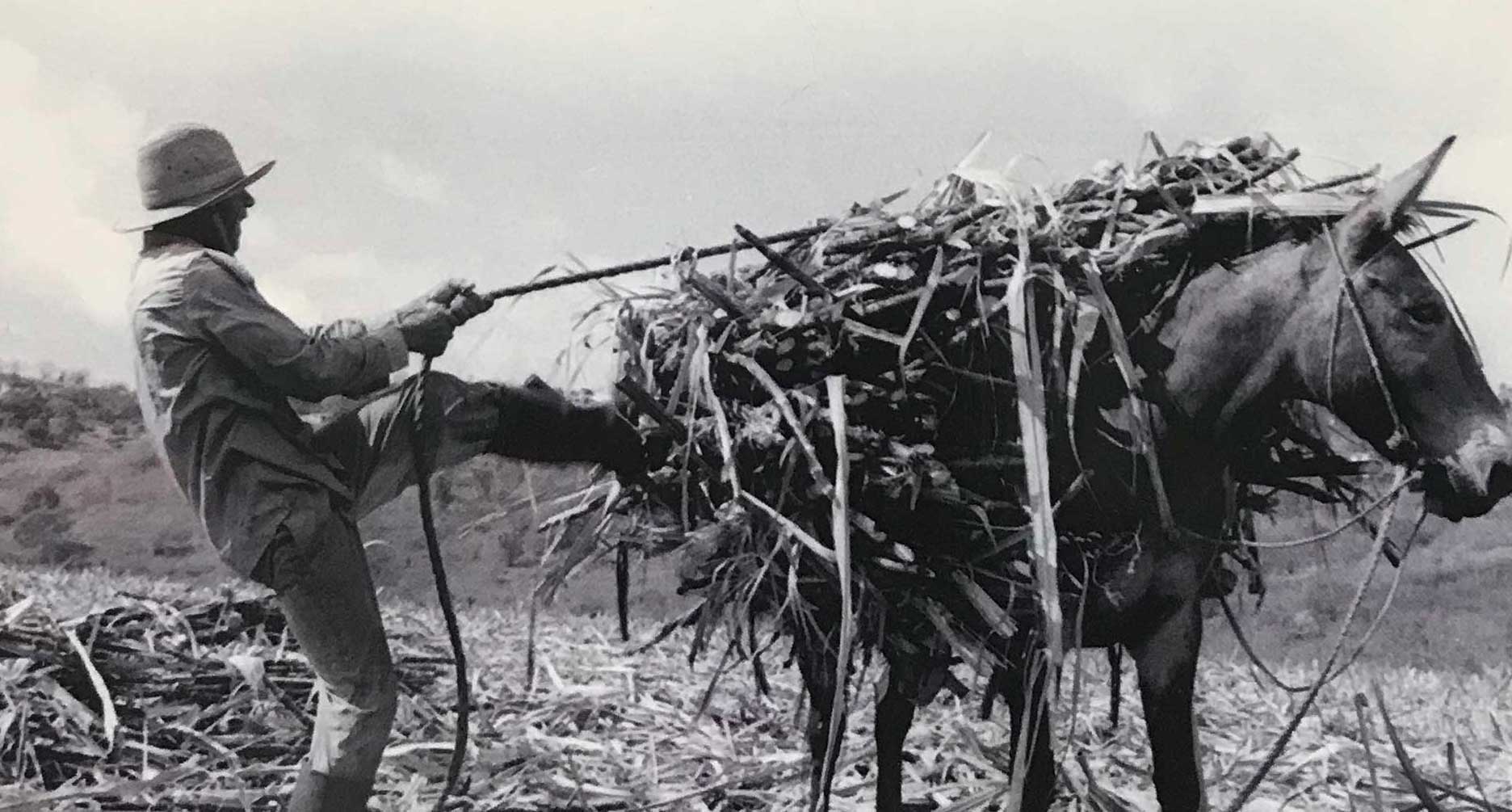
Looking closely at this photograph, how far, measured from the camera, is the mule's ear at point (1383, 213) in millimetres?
2600

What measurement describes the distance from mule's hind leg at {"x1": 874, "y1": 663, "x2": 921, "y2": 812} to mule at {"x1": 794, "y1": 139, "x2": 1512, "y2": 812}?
45 cm

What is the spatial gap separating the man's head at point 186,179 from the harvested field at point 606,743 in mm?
1982

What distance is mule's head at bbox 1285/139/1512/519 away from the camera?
2.63m

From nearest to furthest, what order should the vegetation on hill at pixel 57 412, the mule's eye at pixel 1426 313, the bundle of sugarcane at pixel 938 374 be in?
the mule's eye at pixel 1426 313, the bundle of sugarcane at pixel 938 374, the vegetation on hill at pixel 57 412

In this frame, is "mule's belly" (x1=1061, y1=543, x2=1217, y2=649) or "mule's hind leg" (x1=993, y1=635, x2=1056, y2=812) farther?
"mule's hind leg" (x1=993, y1=635, x2=1056, y2=812)

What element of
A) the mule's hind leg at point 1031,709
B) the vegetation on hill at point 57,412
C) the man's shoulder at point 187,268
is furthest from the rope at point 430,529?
the vegetation on hill at point 57,412

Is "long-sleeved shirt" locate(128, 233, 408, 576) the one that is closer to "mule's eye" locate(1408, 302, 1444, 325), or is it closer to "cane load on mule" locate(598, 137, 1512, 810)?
"cane load on mule" locate(598, 137, 1512, 810)

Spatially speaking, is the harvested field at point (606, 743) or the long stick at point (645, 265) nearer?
the long stick at point (645, 265)

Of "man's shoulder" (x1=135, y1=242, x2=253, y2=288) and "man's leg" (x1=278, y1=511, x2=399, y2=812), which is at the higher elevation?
"man's shoulder" (x1=135, y1=242, x2=253, y2=288)

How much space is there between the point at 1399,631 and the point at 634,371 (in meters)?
7.80

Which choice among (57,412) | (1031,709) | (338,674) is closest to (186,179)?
(338,674)

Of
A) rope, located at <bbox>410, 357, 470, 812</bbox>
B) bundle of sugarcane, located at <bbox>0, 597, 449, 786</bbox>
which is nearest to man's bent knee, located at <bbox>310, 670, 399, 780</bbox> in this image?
rope, located at <bbox>410, 357, 470, 812</bbox>

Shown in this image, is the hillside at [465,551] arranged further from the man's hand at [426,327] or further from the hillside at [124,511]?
the man's hand at [426,327]

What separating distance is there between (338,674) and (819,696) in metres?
1.41
